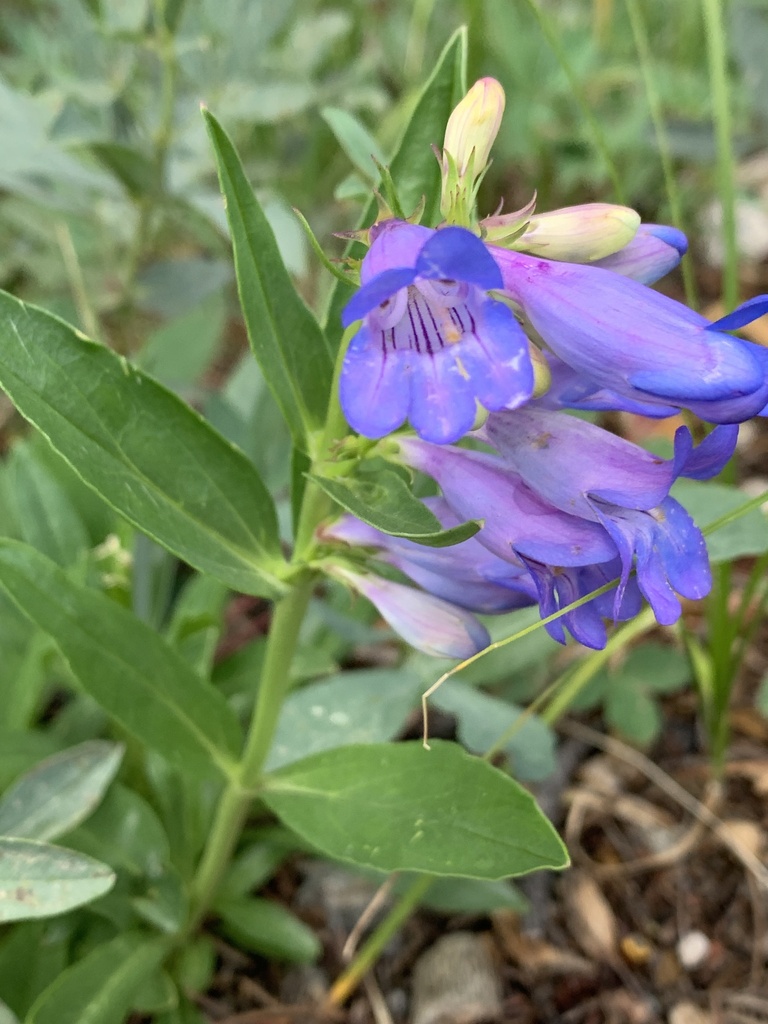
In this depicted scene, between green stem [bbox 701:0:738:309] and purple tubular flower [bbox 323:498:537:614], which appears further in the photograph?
green stem [bbox 701:0:738:309]

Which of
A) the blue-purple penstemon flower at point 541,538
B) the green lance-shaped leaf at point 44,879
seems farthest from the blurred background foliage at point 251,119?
the green lance-shaped leaf at point 44,879

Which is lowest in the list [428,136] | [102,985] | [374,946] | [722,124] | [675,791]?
[675,791]

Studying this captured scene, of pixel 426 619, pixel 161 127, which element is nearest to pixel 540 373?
pixel 426 619

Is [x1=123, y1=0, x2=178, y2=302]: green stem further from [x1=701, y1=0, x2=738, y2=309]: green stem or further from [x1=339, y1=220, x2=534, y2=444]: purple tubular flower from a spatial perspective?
[x1=339, y1=220, x2=534, y2=444]: purple tubular flower

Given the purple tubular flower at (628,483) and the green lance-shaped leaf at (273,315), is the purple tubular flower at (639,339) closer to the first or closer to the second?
the purple tubular flower at (628,483)

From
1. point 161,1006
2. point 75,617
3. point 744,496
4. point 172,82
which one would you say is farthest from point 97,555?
point 744,496

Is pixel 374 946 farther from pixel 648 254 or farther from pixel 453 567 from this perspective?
pixel 648 254

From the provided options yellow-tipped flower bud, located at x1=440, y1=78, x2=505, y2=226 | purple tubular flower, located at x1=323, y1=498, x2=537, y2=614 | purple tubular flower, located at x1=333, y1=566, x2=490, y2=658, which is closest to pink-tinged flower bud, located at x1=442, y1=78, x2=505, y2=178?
yellow-tipped flower bud, located at x1=440, y1=78, x2=505, y2=226
